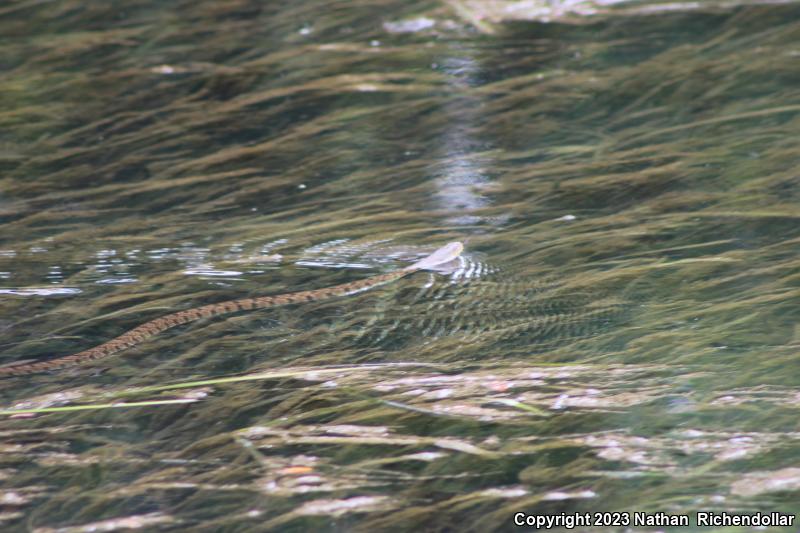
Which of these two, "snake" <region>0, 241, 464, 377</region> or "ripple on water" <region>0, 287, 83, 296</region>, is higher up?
"ripple on water" <region>0, 287, 83, 296</region>

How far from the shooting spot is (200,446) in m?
2.62

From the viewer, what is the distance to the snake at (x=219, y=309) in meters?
3.09

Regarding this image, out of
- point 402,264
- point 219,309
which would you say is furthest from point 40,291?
point 402,264

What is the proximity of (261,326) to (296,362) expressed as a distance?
0.32 m

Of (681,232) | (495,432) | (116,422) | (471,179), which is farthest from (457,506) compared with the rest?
(471,179)

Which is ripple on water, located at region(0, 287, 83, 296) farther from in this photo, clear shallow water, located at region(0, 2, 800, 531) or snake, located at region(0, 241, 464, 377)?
snake, located at region(0, 241, 464, 377)

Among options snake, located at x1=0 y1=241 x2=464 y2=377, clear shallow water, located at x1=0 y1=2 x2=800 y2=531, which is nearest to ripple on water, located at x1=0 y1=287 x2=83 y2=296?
clear shallow water, located at x1=0 y1=2 x2=800 y2=531

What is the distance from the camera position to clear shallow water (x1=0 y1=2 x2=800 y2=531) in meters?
2.46

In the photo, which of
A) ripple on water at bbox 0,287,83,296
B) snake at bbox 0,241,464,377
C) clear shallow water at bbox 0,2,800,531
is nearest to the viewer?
clear shallow water at bbox 0,2,800,531

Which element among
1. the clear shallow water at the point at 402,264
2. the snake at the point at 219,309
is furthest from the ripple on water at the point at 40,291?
the snake at the point at 219,309

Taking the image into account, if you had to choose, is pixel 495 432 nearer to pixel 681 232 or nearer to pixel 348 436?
pixel 348 436

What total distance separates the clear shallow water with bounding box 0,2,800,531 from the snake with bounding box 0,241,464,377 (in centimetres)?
6

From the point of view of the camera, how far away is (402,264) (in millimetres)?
3635

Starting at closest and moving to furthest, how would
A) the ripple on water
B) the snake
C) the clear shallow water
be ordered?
1. the clear shallow water
2. the snake
3. the ripple on water
